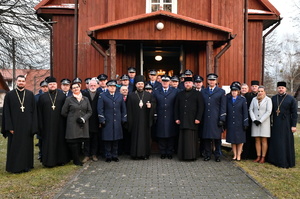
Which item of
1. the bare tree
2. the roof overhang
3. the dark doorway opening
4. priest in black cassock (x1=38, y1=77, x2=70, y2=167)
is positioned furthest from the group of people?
the bare tree

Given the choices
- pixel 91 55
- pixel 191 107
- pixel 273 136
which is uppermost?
pixel 91 55

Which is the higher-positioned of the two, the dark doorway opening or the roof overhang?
the roof overhang

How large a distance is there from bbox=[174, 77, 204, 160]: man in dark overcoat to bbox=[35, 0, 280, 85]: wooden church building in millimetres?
2653

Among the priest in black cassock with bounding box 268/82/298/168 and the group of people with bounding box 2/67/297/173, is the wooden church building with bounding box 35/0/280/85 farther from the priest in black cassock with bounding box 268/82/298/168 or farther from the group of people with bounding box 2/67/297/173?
the priest in black cassock with bounding box 268/82/298/168

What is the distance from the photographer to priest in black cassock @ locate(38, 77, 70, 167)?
7.54m

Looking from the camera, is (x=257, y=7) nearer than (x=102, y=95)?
No

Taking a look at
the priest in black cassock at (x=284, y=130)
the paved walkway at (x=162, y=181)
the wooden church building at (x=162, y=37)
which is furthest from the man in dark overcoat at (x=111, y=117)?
the priest in black cassock at (x=284, y=130)

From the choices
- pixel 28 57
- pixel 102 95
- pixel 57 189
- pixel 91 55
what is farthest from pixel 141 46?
pixel 28 57

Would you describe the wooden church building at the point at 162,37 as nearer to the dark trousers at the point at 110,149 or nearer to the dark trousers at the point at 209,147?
the dark trousers at the point at 209,147

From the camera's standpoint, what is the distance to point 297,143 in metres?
11.7

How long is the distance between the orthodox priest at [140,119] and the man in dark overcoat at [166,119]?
271 mm

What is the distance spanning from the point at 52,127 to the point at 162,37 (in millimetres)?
4810

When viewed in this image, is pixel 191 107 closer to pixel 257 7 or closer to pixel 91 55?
pixel 91 55

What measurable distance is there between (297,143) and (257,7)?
6.48 metres
